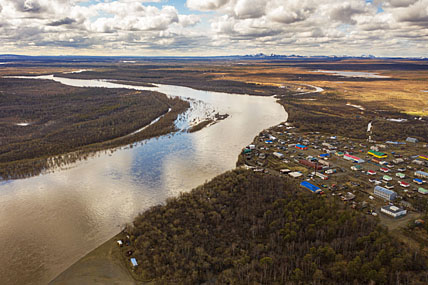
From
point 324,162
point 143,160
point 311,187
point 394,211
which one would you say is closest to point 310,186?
point 311,187

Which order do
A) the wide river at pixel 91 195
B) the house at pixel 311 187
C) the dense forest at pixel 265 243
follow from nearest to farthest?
the dense forest at pixel 265 243, the wide river at pixel 91 195, the house at pixel 311 187

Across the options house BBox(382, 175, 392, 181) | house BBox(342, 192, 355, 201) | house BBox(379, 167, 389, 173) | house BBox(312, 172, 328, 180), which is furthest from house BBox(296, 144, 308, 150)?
house BBox(342, 192, 355, 201)

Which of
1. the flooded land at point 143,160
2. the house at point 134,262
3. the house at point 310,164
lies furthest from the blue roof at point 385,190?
the house at point 134,262

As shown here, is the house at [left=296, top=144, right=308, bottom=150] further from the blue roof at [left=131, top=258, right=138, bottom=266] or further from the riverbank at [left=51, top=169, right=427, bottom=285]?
the blue roof at [left=131, top=258, right=138, bottom=266]

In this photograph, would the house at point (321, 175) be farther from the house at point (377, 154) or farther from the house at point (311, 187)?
the house at point (377, 154)

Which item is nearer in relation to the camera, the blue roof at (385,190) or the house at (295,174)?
the blue roof at (385,190)

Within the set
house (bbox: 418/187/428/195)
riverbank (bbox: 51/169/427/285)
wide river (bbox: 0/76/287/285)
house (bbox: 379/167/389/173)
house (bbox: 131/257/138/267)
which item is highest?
house (bbox: 418/187/428/195)
